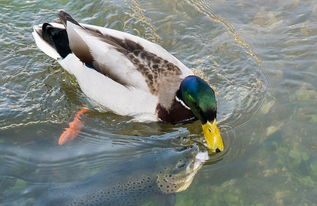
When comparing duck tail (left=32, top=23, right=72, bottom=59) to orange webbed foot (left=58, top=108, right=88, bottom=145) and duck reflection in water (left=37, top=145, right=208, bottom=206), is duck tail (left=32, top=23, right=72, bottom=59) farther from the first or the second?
duck reflection in water (left=37, top=145, right=208, bottom=206)

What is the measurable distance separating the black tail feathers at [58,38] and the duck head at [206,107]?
166cm

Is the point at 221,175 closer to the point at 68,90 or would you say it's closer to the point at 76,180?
the point at 76,180

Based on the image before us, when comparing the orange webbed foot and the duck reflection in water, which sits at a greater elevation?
the duck reflection in water

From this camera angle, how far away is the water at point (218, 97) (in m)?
4.38

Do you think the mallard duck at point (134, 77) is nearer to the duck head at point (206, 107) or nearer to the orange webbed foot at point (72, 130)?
the duck head at point (206, 107)

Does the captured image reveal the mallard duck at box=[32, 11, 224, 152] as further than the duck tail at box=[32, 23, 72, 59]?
No

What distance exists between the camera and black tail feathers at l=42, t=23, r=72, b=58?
5622 mm

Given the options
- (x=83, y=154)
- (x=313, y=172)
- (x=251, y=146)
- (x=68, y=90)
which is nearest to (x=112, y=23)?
(x=68, y=90)

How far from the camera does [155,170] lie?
435 cm

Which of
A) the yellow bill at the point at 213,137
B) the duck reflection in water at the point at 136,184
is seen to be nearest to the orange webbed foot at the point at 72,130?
the duck reflection in water at the point at 136,184

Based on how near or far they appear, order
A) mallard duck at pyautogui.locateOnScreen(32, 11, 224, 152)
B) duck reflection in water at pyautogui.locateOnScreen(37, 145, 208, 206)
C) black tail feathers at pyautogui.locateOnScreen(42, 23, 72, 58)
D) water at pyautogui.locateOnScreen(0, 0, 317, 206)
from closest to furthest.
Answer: duck reflection in water at pyautogui.locateOnScreen(37, 145, 208, 206), water at pyautogui.locateOnScreen(0, 0, 317, 206), mallard duck at pyautogui.locateOnScreen(32, 11, 224, 152), black tail feathers at pyautogui.locateOnScreen(42, 23, 72, 58)

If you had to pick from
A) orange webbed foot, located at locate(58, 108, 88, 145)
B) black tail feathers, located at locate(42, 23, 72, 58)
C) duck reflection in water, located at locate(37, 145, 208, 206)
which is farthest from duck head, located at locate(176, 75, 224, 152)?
black tail feathers, located at locate(42, 23, 72, 58)

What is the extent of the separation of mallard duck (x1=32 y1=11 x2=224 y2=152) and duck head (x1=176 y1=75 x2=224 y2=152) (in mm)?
10

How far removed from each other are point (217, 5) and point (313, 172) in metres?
3.22
